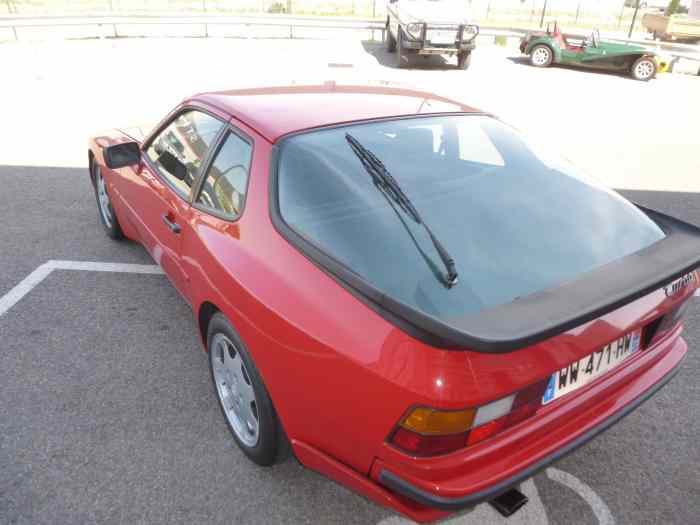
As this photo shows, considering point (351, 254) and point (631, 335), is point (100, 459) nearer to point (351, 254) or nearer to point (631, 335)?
point (351, 254)

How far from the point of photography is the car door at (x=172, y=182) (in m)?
2.69

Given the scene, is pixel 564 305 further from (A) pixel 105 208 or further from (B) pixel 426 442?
(A) pixel 105 208

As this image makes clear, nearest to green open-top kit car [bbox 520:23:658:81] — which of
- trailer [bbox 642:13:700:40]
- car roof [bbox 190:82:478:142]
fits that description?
trailer [bbox 642:13:700:40]

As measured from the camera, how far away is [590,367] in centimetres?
182

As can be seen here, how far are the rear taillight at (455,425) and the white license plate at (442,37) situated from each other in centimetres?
1276

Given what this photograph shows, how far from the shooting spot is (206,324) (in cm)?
259

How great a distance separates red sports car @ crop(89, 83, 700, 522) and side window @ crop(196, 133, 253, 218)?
0.4 inches

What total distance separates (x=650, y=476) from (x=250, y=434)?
1.83 m

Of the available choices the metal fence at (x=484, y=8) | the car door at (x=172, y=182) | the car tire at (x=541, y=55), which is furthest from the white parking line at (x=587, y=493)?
the metal fence at (x=484, y=8)

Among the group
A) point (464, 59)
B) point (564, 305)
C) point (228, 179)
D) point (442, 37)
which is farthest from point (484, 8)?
point (564, 305)

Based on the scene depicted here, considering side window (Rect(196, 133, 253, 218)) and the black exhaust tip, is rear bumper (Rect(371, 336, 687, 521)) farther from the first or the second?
side window (Rect(196, 133, 253, 218))

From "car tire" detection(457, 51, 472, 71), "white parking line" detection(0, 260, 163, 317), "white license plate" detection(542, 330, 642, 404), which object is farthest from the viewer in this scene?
"car tire" detection(457, 51, 472, 71)

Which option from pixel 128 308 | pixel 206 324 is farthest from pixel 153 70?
pixel 206 324

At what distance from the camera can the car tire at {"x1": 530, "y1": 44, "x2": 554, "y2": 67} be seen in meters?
14.1
